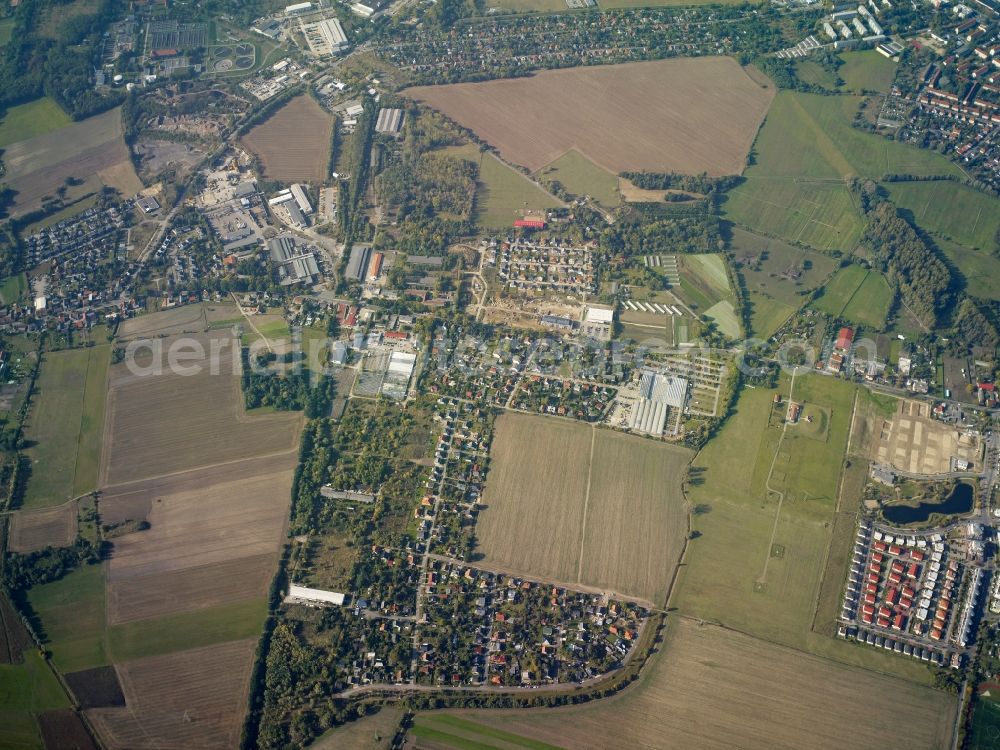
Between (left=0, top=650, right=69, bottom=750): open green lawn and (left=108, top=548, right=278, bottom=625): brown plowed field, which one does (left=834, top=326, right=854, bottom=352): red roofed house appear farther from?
(left=0, top=650, right=69, bottom=750): open green lawn

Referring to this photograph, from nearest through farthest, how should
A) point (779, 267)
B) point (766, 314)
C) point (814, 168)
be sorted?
point (766, 314) < point (779, 267) < point (814, 168)

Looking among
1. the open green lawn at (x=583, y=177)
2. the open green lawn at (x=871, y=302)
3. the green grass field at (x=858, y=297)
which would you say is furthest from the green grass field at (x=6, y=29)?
the open green lawn at (x=871, y=302)

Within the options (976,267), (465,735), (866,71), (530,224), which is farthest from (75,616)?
(866,71)

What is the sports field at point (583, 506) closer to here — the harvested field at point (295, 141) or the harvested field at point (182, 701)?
the harvested field at point (182, 701)

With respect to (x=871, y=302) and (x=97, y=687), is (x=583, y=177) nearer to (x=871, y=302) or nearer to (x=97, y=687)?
(x=871, y=302)

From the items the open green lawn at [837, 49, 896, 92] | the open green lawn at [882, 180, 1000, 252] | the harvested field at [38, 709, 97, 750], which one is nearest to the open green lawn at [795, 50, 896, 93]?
the open green lawn at [837, 49, 896, 92]

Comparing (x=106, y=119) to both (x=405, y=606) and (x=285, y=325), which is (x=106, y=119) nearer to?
(x=285, y=325)
